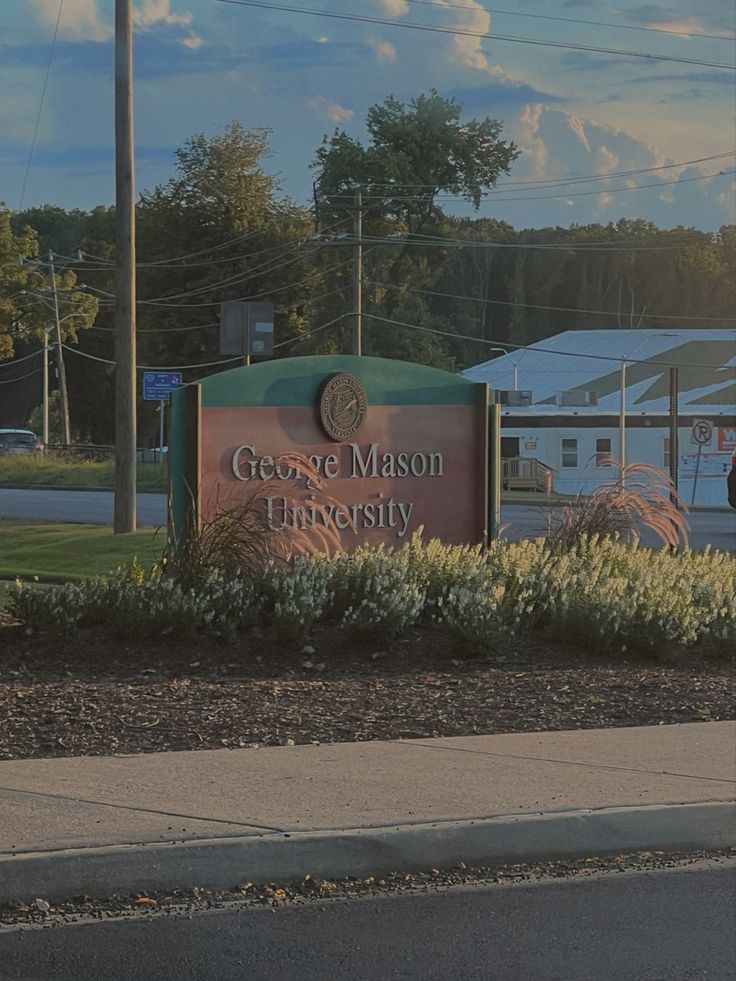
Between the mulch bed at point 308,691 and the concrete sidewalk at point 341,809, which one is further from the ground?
the mulch bed at point 308,691

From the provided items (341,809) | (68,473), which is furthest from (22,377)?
(341,809)

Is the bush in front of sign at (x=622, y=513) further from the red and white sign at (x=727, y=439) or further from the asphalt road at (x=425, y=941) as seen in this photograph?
the red and white sign at (x=727, y=439)

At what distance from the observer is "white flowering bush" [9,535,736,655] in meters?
9.51

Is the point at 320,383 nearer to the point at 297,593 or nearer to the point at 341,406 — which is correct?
the point at 341,406

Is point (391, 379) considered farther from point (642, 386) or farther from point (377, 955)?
point (642, 386)

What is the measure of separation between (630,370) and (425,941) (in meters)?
55.7

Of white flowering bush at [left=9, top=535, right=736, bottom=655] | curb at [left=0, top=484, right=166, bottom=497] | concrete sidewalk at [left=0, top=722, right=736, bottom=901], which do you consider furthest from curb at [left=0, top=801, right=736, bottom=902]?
curb at [left=0, top=484, right=166, bottom=497]

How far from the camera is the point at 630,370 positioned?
58.8 meters

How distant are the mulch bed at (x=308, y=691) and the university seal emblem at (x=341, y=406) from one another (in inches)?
97.0

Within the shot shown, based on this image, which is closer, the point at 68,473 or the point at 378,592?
the point at 378,592

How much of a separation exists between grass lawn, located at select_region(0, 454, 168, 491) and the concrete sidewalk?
34.2 m

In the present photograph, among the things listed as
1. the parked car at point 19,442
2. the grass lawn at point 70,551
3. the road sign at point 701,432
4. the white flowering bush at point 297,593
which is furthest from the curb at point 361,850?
the parked car at point 19,442

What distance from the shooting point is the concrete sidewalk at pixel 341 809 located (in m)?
5.24

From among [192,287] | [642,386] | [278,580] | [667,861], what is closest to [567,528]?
[278,580]
